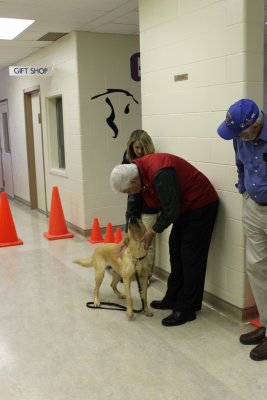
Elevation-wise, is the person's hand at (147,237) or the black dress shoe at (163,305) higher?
the person's hand at (147,237)

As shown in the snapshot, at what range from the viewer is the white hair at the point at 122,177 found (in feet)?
9.67

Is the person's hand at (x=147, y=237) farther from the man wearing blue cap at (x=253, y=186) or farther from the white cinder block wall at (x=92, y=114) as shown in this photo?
the white cinder block wall at (x=92, y=114)

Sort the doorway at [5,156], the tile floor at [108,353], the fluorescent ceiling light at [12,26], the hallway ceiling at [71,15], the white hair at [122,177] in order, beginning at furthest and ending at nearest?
the doorway at [5,156] → the fluorescent ceiling light at [12,26] → the hallway ceiling at [71,15] → the white hair at [122,177] → the tile floor at [108,353]

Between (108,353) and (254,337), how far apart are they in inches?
37.6

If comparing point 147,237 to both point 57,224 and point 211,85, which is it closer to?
point 211,85

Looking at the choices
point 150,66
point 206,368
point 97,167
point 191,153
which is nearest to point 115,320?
point 206,368

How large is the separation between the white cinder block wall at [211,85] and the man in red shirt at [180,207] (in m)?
0.16

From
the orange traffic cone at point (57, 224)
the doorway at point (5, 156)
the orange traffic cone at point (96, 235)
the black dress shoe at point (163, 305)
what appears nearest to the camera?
the black dress shoe at point (163, 305)

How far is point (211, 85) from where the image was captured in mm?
3326

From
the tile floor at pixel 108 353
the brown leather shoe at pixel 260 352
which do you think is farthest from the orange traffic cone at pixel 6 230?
the brown leather shoe at pixel 260 352

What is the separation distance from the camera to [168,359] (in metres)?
2.86

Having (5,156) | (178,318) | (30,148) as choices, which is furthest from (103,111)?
(5,156)

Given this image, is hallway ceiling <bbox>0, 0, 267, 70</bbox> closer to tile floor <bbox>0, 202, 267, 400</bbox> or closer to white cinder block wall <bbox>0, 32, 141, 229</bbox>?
white cinder block wall <bbox>0, 32, 141, 229</bbox>

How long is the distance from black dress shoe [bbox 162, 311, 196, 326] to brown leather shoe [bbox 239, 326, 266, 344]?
1.53 ft
